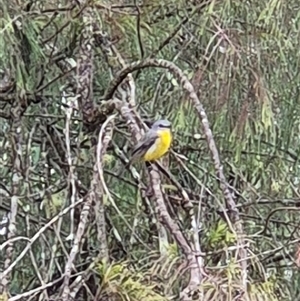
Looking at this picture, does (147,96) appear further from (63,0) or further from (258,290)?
(258,290)

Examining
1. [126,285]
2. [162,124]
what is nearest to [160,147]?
[162,124]

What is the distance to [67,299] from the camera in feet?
3.99

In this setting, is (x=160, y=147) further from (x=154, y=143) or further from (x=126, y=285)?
(x=126, y=285)

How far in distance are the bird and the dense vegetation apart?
28 millimetres

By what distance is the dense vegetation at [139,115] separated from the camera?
1.84 meters

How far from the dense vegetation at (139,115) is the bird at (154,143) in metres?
0.03

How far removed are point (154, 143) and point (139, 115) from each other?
133 mm

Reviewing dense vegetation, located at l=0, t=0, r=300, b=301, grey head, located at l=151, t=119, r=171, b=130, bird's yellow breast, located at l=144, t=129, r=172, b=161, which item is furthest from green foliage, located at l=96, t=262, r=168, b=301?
grey head, located at l=151, t=119, r=171, b=130

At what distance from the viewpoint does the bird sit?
171 cm

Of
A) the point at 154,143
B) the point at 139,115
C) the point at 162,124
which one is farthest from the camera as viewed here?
the point at 162,124

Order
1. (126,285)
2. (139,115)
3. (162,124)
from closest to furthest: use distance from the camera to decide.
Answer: (126,285)
(139,115)
(162,124)

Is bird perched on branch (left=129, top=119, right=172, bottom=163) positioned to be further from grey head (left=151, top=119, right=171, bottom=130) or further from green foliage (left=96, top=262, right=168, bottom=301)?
green foliage (left=96, top=262, right=168, bottom=301)

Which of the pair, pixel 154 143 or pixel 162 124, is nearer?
pixel 154 143

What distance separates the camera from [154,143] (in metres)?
1.77
